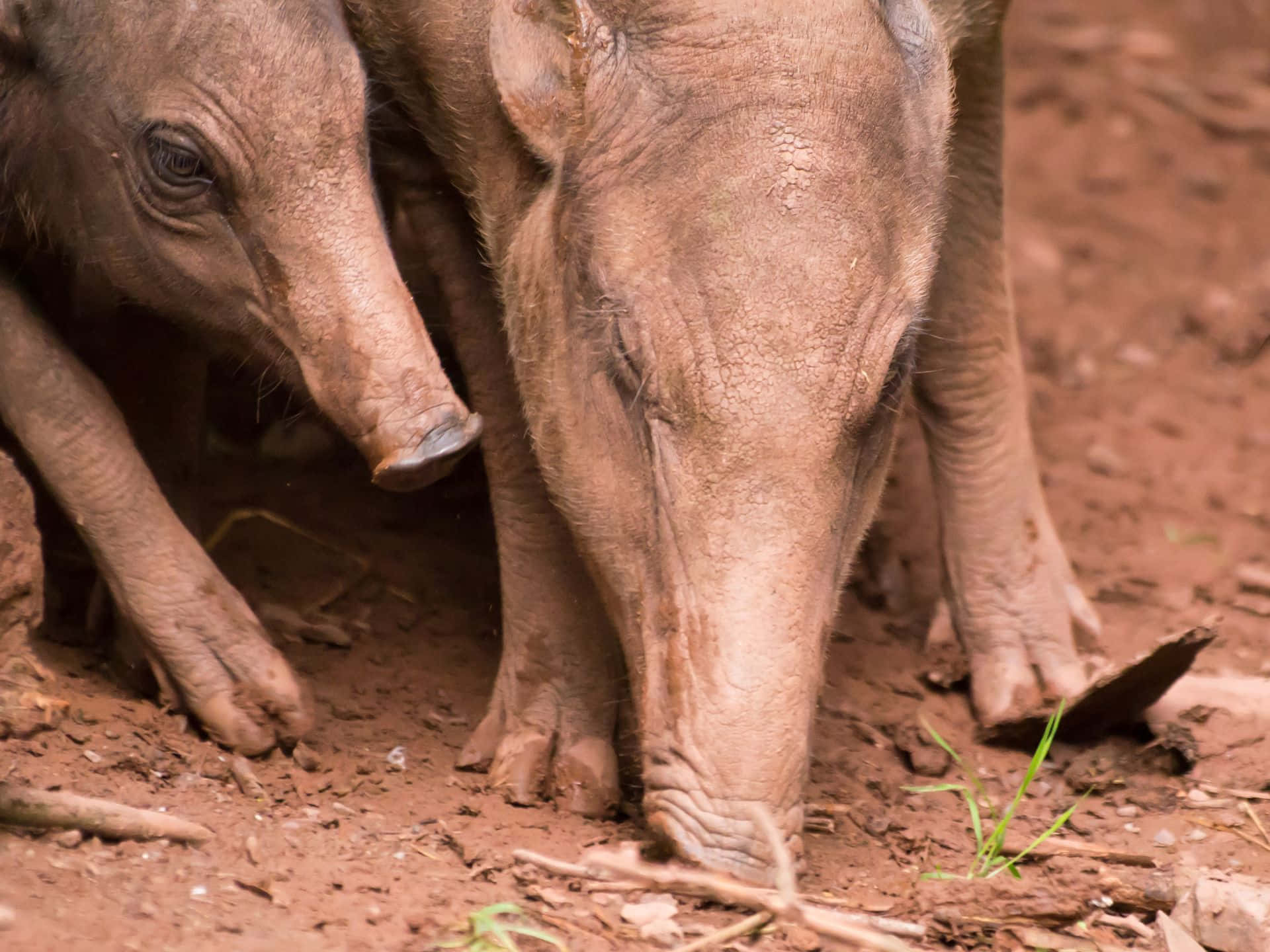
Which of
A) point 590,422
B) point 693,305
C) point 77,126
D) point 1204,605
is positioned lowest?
point 1204,605

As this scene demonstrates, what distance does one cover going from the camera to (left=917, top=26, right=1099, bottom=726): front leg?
4.88m

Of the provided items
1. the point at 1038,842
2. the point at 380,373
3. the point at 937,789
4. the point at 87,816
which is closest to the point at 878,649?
the point at 937,789

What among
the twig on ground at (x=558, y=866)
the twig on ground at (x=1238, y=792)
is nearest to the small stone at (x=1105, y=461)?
the twig on ground at (x=1238, y=792)

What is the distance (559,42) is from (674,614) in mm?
1278

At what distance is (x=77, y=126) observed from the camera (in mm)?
3875

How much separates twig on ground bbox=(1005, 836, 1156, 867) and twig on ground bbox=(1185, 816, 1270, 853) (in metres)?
0.26

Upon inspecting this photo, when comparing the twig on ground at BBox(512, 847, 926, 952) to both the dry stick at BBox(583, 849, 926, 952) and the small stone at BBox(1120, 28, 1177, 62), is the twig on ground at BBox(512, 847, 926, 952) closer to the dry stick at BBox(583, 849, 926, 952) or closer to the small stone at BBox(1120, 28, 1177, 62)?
the dry stick at BBox(583, 849, 926, 952)

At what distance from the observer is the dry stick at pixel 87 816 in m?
3.13

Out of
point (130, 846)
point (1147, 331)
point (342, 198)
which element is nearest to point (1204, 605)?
point (1147, 331)

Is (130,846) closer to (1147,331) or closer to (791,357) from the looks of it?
(791,357)

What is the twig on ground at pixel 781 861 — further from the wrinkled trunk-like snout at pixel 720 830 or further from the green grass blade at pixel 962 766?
the green grass blade at pixel 962 766

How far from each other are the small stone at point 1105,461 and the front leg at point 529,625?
8.26ft

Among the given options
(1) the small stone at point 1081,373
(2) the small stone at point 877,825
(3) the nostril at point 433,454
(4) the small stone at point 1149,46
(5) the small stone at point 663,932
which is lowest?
(5) the small stone at point 663,932

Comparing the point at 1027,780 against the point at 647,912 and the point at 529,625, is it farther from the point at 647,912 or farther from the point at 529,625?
the point at 529,625
